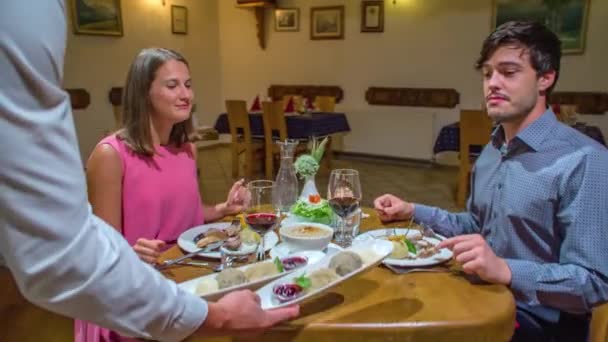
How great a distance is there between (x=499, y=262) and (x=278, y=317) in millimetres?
560

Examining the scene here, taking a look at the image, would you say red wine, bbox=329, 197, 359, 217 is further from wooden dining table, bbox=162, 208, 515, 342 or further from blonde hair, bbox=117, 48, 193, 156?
blonde hair, bbox=117, 48, 193, 156

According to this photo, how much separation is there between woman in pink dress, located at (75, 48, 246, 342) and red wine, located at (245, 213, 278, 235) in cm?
41

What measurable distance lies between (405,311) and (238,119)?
4759 millimetres

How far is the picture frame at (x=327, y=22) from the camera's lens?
690cm

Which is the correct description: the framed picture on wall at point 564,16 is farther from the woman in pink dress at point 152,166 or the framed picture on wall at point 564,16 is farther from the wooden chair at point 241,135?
the woman in pink dress at point 152,166

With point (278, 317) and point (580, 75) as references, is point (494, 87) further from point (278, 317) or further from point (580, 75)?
point (580, 75)

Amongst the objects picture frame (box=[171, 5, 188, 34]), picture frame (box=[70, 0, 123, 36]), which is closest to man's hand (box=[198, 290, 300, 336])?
picture frame (box=[70, 0, 123, 36])

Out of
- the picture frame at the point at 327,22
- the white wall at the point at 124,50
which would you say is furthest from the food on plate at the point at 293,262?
the picture frame at the point at 327,22

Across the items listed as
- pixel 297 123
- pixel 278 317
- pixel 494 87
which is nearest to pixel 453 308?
pixel 278 317

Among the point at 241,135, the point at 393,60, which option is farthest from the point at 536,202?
the point at 393,60

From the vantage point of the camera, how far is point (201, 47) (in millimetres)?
7703

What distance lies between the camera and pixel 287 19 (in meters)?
7.29

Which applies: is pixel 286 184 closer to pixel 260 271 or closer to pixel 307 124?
pixel 260 271

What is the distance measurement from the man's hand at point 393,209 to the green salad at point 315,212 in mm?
183
